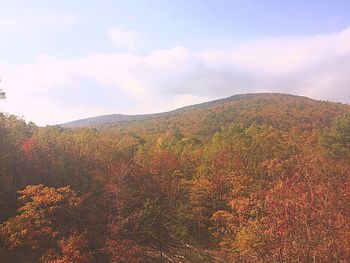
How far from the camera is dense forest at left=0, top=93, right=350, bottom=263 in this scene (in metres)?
16.4

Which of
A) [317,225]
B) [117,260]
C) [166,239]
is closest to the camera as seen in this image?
[317,225]

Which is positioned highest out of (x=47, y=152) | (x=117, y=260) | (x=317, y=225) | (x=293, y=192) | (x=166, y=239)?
(x=47, y=152)

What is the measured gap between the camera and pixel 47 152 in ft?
105

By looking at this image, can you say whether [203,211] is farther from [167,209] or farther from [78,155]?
[78,155]

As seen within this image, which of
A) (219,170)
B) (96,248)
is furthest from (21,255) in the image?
(219,170)

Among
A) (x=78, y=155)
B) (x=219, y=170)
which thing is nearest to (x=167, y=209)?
(x=219, y=170)

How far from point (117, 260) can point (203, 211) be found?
14228 mm

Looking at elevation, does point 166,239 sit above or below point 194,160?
below

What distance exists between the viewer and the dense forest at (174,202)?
16.4m

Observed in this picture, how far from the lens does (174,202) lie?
35312 mm

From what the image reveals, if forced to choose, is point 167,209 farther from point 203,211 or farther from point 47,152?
point 47,152

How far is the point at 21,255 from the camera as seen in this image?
21.3m

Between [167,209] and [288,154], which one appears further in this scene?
[288,154]

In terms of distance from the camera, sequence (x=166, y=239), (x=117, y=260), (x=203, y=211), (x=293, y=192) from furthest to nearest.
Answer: (x=203, y=211) → (x=166, y=239) → (x=117, y=260) → (x=293, y=192)
